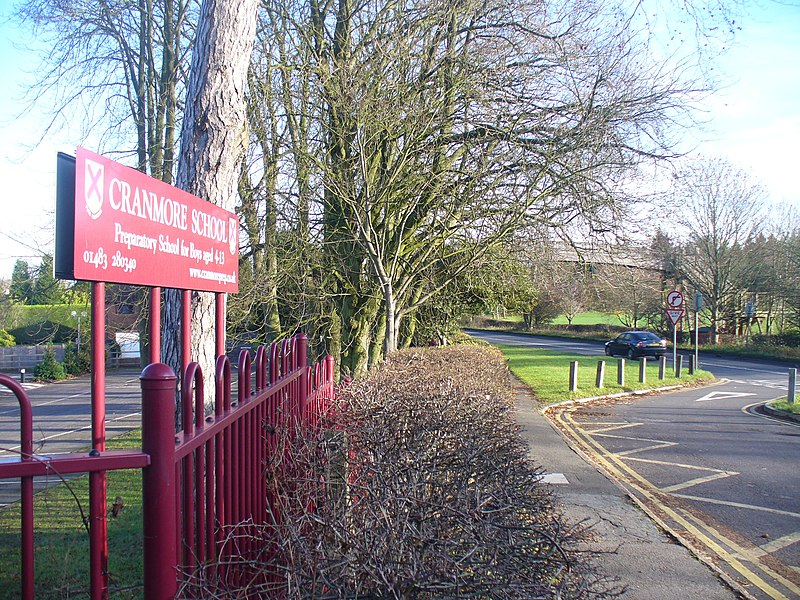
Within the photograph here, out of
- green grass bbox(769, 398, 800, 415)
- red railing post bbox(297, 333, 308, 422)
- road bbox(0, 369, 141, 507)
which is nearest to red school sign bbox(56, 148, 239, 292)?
red railing post bbox(297, 333, 308, 422)

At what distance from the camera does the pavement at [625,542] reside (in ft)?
16.8

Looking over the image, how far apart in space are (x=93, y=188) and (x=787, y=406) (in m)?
17.9

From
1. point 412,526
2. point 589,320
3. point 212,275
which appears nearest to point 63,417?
point 212,275

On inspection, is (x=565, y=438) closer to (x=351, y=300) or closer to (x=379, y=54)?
(x=351, y=300)

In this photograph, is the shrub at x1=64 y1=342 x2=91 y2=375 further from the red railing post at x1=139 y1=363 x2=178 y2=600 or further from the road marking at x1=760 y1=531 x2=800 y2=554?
the red railing post at x1=139 y1=363 x2=178 y2=600

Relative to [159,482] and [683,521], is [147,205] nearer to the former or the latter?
[159,482]

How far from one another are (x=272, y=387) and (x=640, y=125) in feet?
34.7

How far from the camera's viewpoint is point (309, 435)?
3.77m

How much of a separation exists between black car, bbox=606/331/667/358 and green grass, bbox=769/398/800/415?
1636 centimetres

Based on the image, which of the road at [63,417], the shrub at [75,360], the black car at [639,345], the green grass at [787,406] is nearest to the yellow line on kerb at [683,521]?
the green grass at [787,406]

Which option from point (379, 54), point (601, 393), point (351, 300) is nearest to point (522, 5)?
point (379, 54)

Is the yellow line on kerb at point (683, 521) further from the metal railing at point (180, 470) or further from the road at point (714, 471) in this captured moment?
the metal railing at point (180, 470)

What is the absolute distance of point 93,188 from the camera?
242 centimetres

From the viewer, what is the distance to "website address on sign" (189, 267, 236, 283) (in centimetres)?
355
